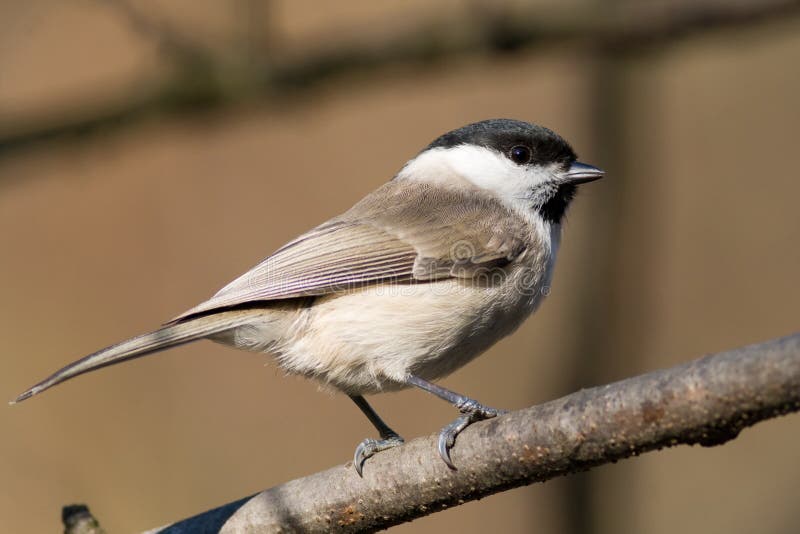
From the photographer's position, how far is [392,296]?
276 cm

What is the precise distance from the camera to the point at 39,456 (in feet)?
16.0

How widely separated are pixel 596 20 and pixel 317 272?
1.93 m

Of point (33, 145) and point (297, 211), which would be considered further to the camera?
point (297, 211)

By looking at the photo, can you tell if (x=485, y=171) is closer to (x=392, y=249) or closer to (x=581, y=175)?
(x=581, y=175)

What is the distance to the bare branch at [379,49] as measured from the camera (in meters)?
3.83

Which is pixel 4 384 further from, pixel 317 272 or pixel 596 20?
pixel 596 20

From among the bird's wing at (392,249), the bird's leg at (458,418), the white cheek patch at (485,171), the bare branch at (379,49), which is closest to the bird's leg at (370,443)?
the bird's leg at (458,418)

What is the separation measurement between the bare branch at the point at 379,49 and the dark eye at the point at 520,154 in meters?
1.01

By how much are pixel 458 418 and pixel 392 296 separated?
1.86ft

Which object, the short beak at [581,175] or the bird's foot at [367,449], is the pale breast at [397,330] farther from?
the short beak at [581,175]

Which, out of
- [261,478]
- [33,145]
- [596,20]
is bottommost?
[261,478]

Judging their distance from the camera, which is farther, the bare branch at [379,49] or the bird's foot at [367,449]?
the bare branch at [379,49]

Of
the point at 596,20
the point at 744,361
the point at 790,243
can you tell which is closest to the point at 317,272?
the point at 744,361

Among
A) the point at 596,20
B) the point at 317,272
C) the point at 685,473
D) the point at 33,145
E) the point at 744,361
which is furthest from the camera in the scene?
the point at 685,473
